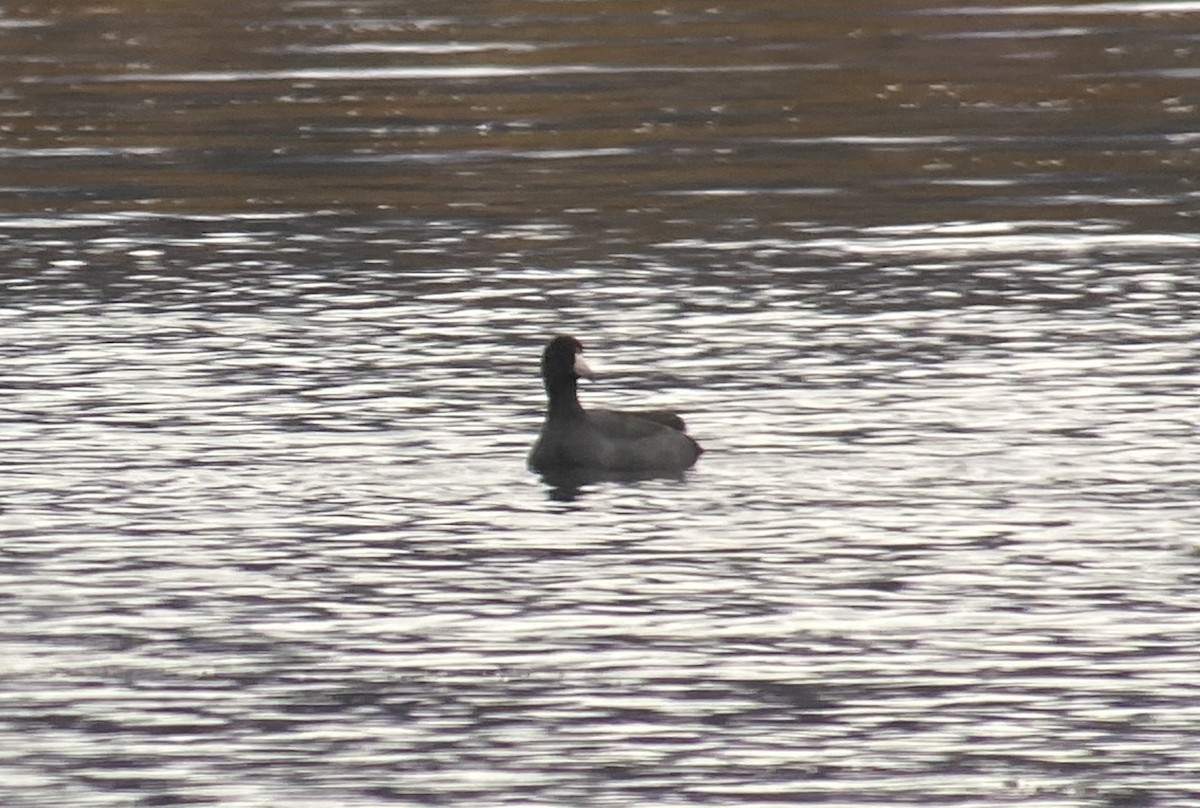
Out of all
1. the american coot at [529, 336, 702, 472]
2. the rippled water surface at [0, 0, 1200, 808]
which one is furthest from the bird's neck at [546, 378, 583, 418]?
the rippled water surface at [0, 0, 1200, 808]

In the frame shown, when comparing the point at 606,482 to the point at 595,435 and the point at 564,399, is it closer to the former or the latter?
the point at 595,435

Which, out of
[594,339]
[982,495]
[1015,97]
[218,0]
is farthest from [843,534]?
[218,0]

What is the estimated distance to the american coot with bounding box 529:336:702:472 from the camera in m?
20.3

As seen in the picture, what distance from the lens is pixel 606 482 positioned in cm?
2044

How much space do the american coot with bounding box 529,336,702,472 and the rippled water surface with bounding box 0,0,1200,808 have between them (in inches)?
9.8

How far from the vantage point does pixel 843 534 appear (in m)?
18.2

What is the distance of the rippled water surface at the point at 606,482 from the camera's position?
14.2 metres

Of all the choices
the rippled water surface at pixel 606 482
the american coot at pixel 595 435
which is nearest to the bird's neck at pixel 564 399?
the american coot at pixel 595 435

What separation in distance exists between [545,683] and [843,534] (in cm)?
359

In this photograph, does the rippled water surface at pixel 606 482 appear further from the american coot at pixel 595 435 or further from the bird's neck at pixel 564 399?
the bird's neck at pixel 564 399

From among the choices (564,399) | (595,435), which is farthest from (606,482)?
(564,399)

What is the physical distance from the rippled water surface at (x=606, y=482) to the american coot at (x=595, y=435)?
0.82 feet

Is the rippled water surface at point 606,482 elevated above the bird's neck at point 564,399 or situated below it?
below

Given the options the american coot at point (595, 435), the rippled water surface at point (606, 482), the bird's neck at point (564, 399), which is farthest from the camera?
the bird's neck at point (564, 399)
